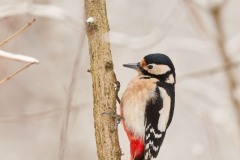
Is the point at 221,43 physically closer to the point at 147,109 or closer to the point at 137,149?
the point at 147,109

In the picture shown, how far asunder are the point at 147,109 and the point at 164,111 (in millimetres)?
113

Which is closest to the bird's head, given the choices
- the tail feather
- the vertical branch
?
the tail feather

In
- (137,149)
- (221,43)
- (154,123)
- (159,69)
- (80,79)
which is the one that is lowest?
(137,149)

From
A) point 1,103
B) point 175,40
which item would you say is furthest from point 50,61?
point 175,40

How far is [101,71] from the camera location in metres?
2.98

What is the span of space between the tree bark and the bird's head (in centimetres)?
85

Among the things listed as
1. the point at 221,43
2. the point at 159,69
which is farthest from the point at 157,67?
the point at 221,43

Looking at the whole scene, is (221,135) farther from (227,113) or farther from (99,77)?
(99,77)

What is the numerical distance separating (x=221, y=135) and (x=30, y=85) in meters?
3.12

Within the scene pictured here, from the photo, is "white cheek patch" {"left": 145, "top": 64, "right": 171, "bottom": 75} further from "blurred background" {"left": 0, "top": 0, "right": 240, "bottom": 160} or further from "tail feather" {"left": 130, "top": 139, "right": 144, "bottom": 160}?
"blurred background" {"left": 0, "top": 0, "right": 240, "bottom": 160}

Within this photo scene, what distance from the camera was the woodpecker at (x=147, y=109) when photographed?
377 cm

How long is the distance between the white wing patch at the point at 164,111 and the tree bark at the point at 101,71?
2.89 ft

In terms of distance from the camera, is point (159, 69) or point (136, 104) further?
point (159, 69)

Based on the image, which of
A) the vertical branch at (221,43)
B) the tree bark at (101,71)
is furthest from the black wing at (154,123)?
the vertical branch at (221,43)
